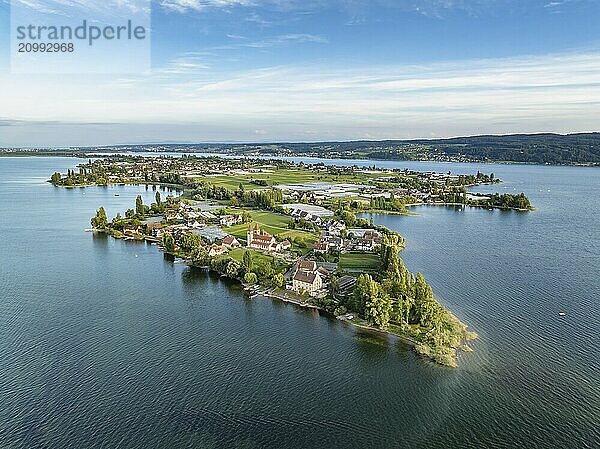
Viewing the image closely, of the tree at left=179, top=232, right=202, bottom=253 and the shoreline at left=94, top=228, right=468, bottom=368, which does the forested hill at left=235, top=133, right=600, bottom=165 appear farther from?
the shoreline at left=94, top=228, right=468, bottom=368

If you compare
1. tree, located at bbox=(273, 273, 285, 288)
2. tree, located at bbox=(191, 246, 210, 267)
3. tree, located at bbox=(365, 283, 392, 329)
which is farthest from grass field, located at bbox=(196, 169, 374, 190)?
tree, located at bbox=(365, 283, 392, 329)

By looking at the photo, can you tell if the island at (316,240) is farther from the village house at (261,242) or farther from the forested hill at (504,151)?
the forested hill at (504,151)

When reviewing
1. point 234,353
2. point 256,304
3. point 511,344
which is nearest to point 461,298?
point 511,344

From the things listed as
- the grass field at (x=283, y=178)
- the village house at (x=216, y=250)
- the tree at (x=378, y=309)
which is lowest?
the tree at (x=378, y=309)

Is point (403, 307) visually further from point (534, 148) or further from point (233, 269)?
point (534, 148)

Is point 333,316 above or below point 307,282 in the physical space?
below

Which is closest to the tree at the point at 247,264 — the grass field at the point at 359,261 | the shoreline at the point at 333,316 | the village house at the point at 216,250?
the shoreline at the point at 333,316

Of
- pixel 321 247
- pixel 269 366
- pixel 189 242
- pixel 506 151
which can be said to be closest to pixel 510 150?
pixel 506 151
